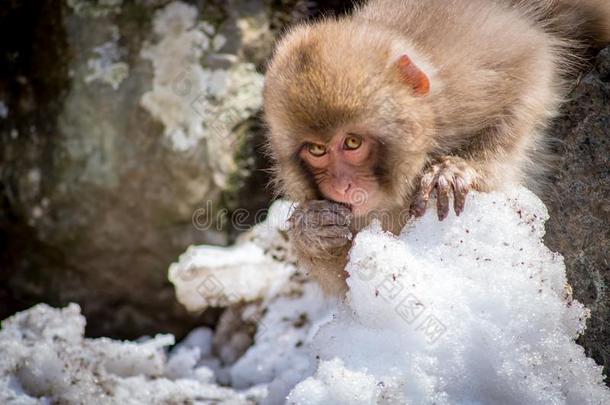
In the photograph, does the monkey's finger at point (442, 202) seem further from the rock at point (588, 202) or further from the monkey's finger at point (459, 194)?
the rock at point (588, 202)

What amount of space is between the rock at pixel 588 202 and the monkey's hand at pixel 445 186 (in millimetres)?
426

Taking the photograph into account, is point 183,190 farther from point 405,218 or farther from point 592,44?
point 592,44

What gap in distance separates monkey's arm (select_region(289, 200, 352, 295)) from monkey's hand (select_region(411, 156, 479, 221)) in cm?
36

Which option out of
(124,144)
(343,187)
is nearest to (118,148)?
(124,144)

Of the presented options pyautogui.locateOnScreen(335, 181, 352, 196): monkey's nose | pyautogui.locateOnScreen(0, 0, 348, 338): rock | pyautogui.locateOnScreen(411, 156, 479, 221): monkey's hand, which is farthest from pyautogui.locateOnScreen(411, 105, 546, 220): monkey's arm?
pyautogui.locateOnScreen(0, 0, 348, 338): rock

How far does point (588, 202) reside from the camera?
10.2 ft

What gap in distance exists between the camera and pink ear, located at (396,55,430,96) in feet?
10.2

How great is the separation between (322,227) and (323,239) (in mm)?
51

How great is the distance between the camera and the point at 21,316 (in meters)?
4.00


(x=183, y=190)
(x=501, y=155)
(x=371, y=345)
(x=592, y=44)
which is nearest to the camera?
(x=371, y=345)

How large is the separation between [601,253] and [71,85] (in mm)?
3213

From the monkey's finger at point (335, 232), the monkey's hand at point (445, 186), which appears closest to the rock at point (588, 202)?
the monkey's hand at point (445, 186)

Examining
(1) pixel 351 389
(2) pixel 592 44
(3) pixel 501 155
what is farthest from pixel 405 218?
(2) pixel 592 44

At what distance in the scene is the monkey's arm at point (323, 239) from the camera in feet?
10.6
